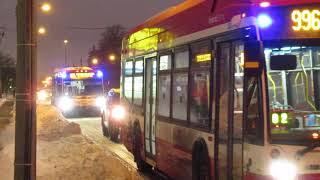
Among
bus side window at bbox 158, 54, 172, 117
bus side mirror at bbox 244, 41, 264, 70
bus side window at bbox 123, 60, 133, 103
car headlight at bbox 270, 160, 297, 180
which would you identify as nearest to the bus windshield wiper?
car headlight at bbox 270, 160, 297, 180

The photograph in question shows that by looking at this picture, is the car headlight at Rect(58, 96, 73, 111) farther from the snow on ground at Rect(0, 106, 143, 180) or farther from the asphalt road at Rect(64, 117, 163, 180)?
the snow on ground at Rect(0, 106, 143, 180)

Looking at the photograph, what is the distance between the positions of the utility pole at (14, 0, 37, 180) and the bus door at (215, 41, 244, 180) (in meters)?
2.49

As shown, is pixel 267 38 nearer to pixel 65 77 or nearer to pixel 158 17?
pixel 158 17

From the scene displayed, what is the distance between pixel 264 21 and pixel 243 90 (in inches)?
34.8

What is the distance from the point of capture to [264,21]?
7.22m

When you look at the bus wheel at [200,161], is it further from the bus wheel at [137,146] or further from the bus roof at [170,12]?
the bus wheel at [137,146]

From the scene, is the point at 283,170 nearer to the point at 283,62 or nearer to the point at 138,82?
the point at 283,62

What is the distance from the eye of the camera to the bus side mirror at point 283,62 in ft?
23.1

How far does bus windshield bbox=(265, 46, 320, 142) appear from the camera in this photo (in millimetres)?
7188

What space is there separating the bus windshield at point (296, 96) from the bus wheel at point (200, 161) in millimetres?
2054

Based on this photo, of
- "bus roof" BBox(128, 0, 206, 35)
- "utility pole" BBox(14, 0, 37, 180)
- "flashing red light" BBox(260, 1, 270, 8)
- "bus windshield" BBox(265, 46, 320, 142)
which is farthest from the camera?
"bus roof" BBox(128, 0, 206, 35)

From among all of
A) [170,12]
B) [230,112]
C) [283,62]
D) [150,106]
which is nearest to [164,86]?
[150,106]

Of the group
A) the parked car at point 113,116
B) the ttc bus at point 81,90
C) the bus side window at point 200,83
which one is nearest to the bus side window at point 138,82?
the bus side window at point 200,83

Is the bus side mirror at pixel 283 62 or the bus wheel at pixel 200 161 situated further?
the bus wheel at pixel 200 161
